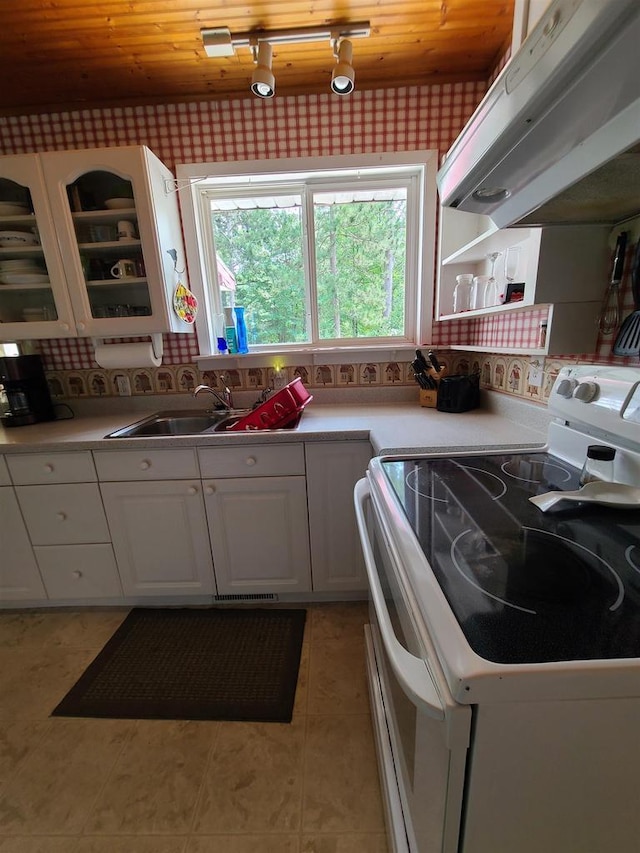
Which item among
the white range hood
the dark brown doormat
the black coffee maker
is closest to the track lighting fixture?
the white range hood

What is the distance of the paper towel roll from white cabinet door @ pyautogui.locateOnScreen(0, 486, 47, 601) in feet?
2.39

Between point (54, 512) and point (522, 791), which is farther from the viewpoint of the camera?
point (54, 512)

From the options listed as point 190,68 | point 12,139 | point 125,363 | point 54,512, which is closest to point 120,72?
point 190,68

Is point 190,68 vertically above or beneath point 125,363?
above

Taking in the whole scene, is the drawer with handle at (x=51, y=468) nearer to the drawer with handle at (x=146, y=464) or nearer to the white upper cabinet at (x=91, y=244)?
the drawer with handle at (x=146, y=464)

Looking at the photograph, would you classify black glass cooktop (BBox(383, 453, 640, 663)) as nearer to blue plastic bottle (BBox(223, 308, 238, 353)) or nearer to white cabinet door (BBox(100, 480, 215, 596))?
white cabinet door (BBox(100, 480, 215, 596))

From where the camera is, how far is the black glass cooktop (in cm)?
45

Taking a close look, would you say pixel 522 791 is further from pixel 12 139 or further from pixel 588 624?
pixel 12 139

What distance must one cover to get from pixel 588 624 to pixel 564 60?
0.76 metres

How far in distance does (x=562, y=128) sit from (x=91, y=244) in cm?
191

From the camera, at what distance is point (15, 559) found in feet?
5.41

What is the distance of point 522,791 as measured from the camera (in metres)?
0.43

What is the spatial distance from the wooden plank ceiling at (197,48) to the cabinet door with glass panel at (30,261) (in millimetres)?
426

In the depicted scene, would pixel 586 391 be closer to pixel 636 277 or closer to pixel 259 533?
pixel 636 277
